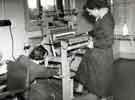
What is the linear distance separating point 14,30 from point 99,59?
98 cm

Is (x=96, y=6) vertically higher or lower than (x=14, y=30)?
higher

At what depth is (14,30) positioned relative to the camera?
7.29ft

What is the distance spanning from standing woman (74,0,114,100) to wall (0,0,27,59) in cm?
75

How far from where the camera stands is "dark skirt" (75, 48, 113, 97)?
2576 millimetres

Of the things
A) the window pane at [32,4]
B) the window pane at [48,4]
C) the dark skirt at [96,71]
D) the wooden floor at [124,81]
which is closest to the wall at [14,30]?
the window pane at [32,4]

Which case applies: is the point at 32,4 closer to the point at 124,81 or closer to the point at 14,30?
the point at 14,30

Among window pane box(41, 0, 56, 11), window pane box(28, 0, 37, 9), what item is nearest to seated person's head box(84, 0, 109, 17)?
window pane box(41, 0, 56, 11)

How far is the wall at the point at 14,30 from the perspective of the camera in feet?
6.95

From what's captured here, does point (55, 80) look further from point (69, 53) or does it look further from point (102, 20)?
point (102, 20)

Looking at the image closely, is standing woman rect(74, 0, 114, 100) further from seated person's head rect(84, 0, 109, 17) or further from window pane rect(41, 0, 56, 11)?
window pane rect(41, 0, 56, 11)

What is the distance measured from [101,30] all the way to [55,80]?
750mm

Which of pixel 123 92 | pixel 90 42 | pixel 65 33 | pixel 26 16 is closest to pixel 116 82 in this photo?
pixel 123 92

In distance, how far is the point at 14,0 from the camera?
2182 millimetres

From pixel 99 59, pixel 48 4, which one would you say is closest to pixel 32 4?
pixel 48 4
